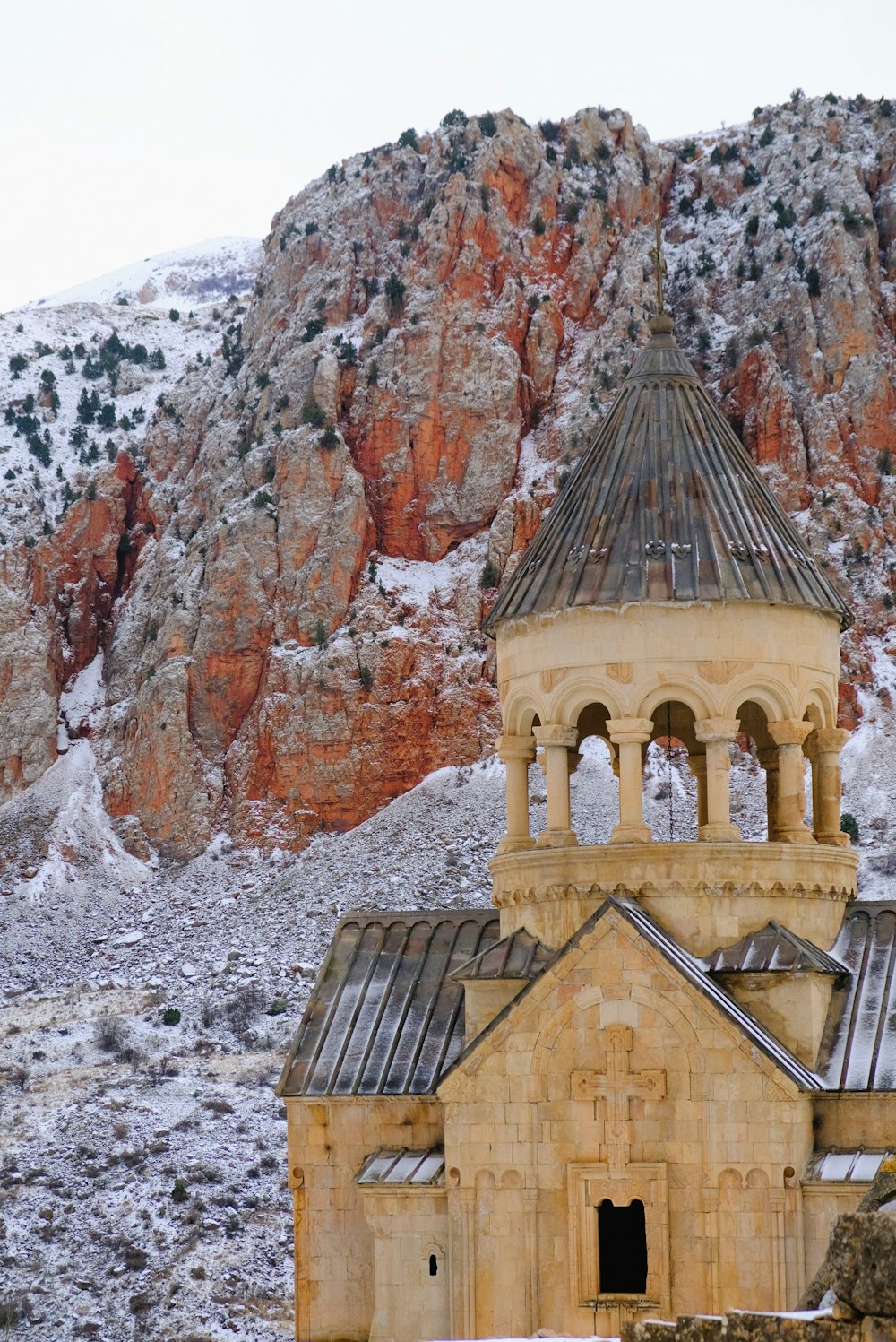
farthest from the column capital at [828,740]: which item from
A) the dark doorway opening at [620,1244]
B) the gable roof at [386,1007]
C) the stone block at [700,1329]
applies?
the stone block at [700,1329]

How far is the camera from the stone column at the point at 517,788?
21203 millimetres

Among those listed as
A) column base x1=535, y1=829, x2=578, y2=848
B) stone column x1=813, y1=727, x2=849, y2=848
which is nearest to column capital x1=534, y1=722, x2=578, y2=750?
column base x1=535, y1=829, x2=578, y2=848

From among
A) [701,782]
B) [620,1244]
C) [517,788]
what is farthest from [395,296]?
[620,1244]

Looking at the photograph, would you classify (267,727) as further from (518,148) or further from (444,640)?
(518,148)

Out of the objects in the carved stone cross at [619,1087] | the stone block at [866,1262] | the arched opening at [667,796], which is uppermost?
the stone block at [866,1262]

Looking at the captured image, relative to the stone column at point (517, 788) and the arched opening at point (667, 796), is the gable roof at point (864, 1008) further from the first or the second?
the arched opening at point (667, 796)

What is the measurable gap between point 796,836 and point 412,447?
7657 cm

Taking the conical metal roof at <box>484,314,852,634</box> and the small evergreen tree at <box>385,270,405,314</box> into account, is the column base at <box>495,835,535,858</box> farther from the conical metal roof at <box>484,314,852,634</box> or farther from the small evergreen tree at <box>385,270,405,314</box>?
the small evergreen tree at <box>385,270,405,314</box>

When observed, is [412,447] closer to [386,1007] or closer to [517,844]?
[517,844]

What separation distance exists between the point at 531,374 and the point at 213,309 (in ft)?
138

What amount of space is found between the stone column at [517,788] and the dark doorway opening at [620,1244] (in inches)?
158

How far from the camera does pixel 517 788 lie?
71.2ft

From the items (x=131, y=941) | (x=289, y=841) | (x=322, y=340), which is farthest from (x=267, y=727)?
(x=322, y=340)

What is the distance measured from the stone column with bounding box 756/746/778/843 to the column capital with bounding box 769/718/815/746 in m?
1.06
